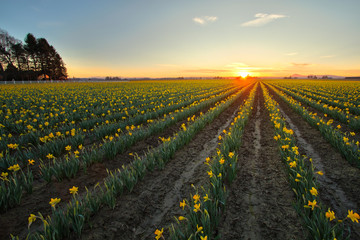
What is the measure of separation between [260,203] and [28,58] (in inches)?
3378

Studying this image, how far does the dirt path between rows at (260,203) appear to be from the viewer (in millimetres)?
2527

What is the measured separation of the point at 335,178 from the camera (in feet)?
13.0

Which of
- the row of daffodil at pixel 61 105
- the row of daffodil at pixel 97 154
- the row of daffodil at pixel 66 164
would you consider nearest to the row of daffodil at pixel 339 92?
the row of daffodil at pixel 97 154

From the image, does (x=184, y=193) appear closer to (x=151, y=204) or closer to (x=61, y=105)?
(x=151, y=204)

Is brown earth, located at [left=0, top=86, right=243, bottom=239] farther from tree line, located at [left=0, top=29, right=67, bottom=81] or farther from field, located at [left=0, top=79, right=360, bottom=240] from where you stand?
tree line, located at [left=0, top=29, right=67, bottom=81]

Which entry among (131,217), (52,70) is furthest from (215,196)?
(52,70)

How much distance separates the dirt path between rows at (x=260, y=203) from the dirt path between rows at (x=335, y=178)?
0.67 meters

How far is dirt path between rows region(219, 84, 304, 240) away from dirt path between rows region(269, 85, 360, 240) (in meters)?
0.67

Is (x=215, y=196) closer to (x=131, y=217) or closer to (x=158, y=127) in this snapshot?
(x=131, y=217)

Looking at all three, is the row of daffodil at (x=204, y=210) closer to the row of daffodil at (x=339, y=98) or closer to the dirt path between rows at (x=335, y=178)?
the dirt path between rows at (x=335, y=178)

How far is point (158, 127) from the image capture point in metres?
7.29

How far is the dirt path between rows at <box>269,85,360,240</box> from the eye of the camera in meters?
3.04

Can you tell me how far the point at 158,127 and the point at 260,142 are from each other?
13.0 feet

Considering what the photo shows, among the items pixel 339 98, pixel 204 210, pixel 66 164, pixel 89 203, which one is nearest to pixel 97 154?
pixel 66 164
